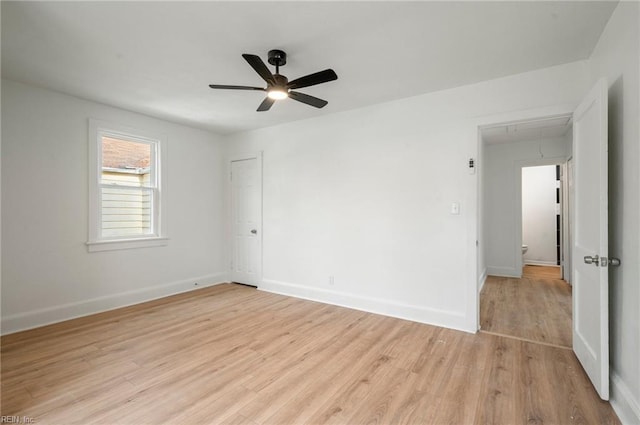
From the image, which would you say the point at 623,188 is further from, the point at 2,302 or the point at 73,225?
the point at 2,302

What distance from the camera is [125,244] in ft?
13.2

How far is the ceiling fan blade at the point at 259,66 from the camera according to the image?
2.11 metres

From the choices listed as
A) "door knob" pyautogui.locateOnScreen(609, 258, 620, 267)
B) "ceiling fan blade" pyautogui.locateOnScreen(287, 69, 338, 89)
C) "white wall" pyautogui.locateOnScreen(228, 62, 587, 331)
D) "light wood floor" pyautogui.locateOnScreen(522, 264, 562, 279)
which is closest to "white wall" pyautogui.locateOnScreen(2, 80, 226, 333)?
"white wall" pyautogui.locateOnScreen(228, 62, 587, 331)

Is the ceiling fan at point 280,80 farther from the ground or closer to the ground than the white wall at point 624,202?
farther from the ground

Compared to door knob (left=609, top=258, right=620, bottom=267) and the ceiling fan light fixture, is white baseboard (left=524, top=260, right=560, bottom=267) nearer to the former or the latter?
door knob (left=609, top=258, right=620, bottom=267)

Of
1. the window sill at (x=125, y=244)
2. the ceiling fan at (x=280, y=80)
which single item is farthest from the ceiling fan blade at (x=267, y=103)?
the window sill at (x=125, y=244)

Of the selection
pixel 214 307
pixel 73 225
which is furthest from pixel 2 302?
pixel 214 307

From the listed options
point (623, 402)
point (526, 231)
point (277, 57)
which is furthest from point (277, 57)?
point (526, 231)

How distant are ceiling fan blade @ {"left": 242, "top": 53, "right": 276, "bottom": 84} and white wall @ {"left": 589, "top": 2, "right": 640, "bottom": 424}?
7.50 feet

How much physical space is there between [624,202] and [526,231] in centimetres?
597

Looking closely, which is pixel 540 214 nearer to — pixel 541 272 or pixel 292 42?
pixel 541 272

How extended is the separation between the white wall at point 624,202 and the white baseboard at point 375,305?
1283mm

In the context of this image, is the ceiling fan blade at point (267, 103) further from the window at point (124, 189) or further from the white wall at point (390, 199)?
the window at point (124, 189)

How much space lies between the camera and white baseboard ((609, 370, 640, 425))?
1.68 m
